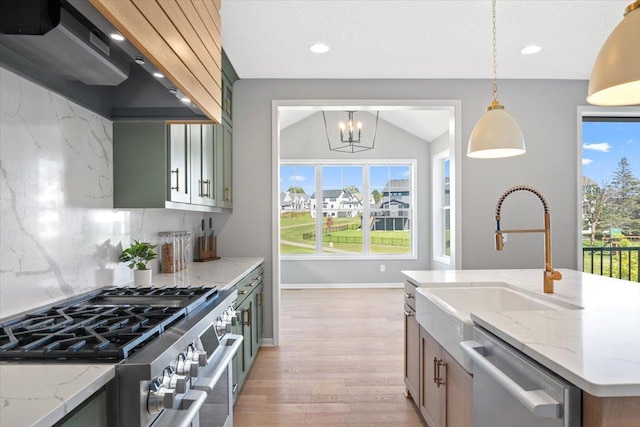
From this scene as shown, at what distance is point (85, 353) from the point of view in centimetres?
100

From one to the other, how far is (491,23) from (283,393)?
3.10m

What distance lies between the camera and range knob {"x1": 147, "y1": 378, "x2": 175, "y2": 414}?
3.26 ft

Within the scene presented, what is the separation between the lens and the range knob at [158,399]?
0.99 m

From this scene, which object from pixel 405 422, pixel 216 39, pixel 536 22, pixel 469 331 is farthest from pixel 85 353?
pixel 536 22

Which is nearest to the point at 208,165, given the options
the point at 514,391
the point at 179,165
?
the point at 179,165

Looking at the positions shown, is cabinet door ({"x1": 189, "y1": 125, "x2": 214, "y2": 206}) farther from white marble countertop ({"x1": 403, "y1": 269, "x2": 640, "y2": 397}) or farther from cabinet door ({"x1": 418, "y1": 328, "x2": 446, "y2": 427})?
white marble countertop ({"x1": 403, "y1": 269, "x2": 640, "y2": 397})

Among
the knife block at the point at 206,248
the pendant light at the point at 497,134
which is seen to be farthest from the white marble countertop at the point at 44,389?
the knife block at the point at 206,248

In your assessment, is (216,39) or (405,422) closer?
(216,39)

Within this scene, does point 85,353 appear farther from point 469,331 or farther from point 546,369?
point 469,331

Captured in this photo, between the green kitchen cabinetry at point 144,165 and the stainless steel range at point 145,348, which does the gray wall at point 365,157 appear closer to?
the green kitchen cabinetry at point 144,165

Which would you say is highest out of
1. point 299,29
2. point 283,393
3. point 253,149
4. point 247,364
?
point 299,29

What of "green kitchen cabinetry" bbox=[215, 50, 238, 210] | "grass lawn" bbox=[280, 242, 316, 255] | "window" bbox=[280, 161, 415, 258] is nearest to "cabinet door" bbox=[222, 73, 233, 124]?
"green kitchen cabinetry" bbox=[215, 50, 238, 210]

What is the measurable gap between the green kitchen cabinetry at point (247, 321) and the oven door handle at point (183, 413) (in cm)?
111

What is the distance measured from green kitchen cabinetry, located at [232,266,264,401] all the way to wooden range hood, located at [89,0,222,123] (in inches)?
52.9
